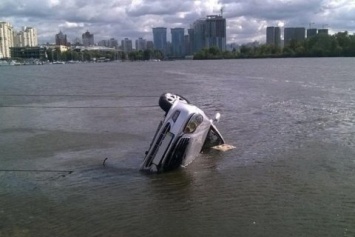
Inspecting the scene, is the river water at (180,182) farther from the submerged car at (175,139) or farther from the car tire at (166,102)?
the car tire at (166,102)

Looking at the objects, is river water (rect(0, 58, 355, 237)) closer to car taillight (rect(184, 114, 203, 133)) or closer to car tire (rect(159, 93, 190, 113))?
car taillight (rect(184, 114, 203, 133))

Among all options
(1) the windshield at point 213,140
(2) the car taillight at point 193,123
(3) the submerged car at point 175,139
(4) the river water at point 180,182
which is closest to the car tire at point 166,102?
(3) the submerged car at point 175,139

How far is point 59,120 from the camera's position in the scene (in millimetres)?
35156

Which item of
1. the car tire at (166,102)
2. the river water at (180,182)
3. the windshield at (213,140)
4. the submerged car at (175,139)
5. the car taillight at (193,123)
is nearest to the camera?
the river water at (180,182)

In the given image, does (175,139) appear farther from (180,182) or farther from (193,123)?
(180,182)

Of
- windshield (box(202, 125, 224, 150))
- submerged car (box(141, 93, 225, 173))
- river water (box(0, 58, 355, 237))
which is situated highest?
submerged car (box(141, 93, 225, 173))

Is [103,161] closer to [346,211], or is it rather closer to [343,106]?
[346,211]

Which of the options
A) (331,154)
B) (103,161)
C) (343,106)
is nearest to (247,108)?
(343,106)

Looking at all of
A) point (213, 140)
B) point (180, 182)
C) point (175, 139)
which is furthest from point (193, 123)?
point (213, 140)

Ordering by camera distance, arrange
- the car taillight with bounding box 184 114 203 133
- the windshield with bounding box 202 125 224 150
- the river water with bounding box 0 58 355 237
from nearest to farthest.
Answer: the river water with bounding box 0 58 355 237 → the car taillight with bounding box 184 114 203 133 → the windshield with bounding box 202 125 224 150

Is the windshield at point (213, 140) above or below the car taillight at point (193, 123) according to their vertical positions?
below

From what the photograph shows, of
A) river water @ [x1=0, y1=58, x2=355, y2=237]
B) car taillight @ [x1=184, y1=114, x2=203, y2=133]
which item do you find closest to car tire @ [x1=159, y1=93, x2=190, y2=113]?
car taillight @ [x1=184, y1=114, x2=203, y2=133]

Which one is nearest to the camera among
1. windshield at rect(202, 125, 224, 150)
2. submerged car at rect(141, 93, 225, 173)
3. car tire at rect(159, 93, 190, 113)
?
submerged car at rect(141, 93, 225, 173)

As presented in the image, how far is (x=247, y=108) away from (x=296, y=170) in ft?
72.4
